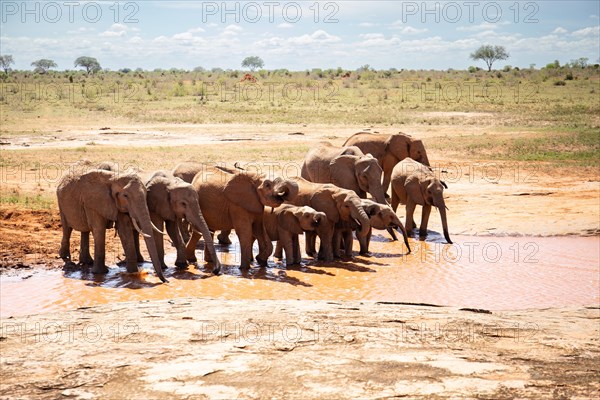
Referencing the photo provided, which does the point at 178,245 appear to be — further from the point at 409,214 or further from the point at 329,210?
the point at 409,214

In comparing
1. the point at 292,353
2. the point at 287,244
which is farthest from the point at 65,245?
the point at 292,353

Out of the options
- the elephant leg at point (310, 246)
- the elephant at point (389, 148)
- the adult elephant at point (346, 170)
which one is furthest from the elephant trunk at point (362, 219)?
the elephant at point (389, 148)

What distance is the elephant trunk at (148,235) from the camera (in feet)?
39.0

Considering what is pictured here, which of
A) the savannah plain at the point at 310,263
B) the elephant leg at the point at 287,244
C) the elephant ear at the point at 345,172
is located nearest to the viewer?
the savannah plain at the point at 310,263

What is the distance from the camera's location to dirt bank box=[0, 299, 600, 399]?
6.39 m

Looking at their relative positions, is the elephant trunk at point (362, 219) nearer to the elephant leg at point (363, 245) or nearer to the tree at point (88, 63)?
the elephant leg at point (363, 245)

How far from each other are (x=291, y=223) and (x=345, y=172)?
3825mm

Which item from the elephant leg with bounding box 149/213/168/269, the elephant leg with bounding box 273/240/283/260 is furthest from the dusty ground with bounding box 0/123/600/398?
the elephant leg with bounding box 273/240/283/260

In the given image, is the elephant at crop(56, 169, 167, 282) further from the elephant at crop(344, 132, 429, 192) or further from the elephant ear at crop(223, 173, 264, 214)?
→ the elephant at crop(344, 132, 429, 192)

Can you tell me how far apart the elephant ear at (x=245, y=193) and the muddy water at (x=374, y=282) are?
108 centimetres

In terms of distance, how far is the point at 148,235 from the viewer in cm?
1195

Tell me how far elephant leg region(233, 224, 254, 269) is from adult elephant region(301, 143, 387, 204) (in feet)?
12.7

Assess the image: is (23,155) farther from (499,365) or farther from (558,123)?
(558,123)

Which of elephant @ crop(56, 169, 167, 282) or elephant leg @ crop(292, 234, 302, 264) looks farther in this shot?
elephant leg @ crop(292, 234, 302, 264)
